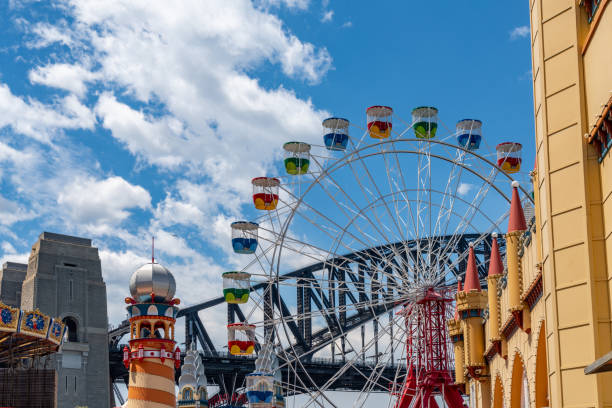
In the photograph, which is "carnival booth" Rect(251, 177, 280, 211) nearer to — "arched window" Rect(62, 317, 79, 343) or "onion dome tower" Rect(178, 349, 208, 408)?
"onion dome tower" Rect(178, 349, 208, 408)

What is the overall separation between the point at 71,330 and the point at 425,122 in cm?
5213

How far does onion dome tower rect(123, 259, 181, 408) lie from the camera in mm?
36625

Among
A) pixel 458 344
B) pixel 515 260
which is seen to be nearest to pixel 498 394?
pixel 458 344

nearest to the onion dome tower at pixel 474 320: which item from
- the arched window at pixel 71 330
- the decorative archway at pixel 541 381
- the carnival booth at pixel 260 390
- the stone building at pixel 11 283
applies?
the decorative archway at pixel 541 381

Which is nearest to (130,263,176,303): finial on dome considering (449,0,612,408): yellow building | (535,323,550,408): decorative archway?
(535,323,550,408): decorative archway

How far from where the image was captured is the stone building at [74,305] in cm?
8638

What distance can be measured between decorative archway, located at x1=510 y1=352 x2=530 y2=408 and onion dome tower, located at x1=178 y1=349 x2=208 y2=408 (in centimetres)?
2851

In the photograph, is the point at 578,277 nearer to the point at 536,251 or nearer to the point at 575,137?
the point at 575,137

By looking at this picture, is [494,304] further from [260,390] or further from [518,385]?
[260,390]

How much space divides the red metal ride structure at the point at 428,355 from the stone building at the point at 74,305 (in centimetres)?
4854

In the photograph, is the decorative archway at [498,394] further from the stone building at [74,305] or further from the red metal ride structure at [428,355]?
the stone building at [74,305]

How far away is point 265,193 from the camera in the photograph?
2004 inches

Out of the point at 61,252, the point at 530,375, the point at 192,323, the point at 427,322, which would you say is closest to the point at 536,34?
the point at 530,375

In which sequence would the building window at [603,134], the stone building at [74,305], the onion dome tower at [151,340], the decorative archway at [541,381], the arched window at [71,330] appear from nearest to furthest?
the building window at [603,134] → the decorative archway at [541,381] → the onion dome tower at [151,340] → the stone building at [74,305] → the arched window at [71,330]
